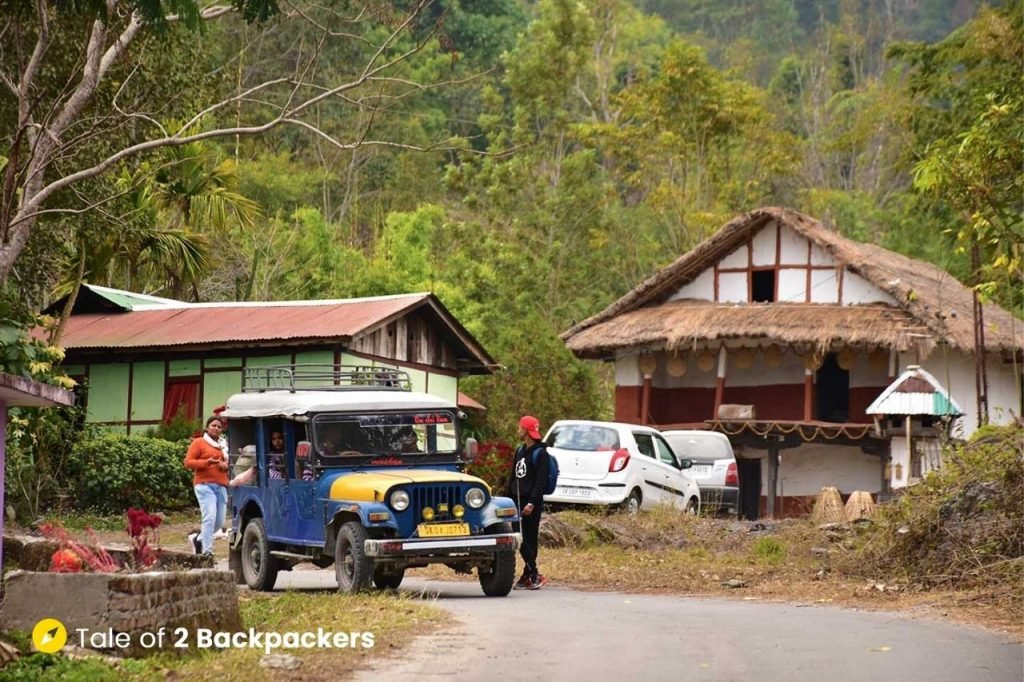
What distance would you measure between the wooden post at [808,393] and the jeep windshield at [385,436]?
23148 millimetres

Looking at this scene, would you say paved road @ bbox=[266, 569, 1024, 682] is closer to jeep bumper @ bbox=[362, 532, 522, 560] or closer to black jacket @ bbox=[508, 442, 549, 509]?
jeep bumper @ bbox=[362, 532, 522, 560]

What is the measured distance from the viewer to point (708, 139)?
56312 mm

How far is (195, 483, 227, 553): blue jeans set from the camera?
778 inches

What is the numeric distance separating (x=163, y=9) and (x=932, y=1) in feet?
306

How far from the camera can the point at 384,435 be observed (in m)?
18.2

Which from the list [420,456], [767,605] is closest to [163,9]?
[420,456]

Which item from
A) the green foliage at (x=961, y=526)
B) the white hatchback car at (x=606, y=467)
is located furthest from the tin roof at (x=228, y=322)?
the green foliage at (x=961, y=526)

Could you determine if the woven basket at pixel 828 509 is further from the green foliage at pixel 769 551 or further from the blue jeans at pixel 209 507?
the blue jeans at pixel 209 507

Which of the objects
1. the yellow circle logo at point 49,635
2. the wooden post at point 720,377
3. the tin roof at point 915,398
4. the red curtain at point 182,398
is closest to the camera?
the yellow circle logo at point 49,635

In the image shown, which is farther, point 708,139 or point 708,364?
point 708,139

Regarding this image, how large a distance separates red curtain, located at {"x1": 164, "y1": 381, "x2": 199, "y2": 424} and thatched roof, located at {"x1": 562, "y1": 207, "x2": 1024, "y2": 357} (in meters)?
9.52

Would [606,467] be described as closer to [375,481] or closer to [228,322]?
[375,481]

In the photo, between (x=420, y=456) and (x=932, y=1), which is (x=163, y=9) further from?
(x=932, y=1)

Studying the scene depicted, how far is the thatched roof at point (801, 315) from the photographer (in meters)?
38.2
